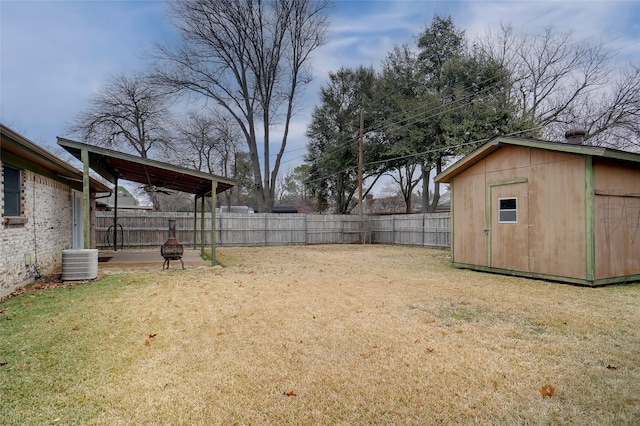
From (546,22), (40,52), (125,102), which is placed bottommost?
(40,52)

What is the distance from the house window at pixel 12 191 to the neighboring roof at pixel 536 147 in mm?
9027

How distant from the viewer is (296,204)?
122ft

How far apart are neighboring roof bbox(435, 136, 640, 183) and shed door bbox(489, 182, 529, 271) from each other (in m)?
0.83

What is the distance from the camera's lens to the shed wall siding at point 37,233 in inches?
219

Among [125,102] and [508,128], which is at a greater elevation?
[125,102]

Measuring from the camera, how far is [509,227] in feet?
25.2

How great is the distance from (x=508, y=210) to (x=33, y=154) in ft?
30.1

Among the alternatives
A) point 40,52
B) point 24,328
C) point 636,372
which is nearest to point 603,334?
point 636,372

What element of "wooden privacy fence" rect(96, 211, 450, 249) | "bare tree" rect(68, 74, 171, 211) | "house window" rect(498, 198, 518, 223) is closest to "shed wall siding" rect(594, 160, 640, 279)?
"house window" rect(498, 198, 518, 223)

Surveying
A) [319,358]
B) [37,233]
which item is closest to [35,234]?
[37,233]

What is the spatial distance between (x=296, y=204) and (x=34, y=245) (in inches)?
1214

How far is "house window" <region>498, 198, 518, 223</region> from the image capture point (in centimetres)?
762

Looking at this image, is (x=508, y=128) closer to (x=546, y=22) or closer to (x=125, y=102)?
(x=546, y=22)

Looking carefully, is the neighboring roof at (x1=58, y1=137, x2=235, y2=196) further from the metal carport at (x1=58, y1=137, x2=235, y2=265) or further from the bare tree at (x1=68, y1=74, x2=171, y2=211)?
the bare tree at (x1=68, y1=74, x2=171, y2=211)
